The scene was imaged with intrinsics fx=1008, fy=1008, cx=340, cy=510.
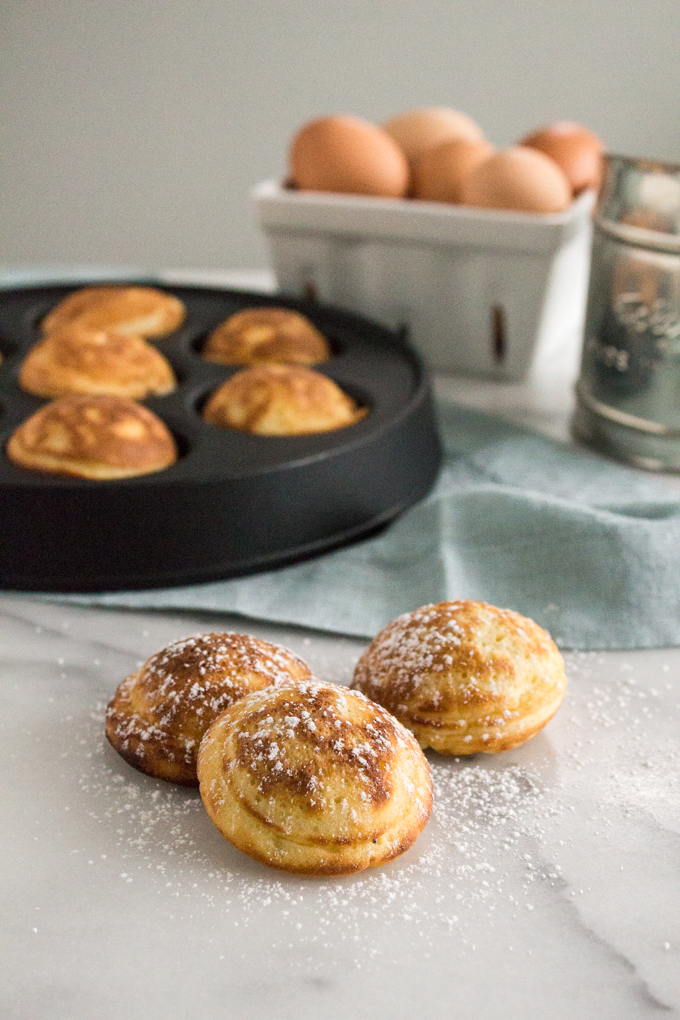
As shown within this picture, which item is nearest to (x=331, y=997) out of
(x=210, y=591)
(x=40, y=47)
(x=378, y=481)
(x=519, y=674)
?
(x=519, y=674)

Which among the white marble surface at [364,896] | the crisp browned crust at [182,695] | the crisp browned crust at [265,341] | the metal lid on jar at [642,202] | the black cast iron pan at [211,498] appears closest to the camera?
the white marble surface at [364,896]

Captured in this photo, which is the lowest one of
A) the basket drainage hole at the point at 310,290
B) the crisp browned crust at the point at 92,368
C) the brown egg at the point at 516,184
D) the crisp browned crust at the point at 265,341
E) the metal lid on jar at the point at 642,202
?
the basket drainage hole at the point at 310,290

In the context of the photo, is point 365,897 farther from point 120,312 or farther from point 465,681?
point 120,312

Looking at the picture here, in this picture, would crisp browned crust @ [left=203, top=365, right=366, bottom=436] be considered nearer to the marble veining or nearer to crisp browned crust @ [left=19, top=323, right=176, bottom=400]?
crisp browned crust @ [left=19, top=323, right=176, bottom=400]

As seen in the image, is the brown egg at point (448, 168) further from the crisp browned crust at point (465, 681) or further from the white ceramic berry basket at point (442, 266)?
the crisp browned crust at point (465, 681)

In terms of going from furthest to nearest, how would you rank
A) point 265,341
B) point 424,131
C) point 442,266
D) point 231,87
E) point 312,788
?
point 231,87
point 424,131
point 442,266
point 265,341
point 312,788

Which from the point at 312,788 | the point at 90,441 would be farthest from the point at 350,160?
the point at 312,788

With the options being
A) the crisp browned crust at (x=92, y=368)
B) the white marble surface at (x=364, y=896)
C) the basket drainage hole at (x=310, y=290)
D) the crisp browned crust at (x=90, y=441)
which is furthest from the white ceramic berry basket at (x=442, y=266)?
the white marble surface at (x=364, y=896)

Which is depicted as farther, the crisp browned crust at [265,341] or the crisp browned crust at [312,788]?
the crisp browned crust at [265,341]
